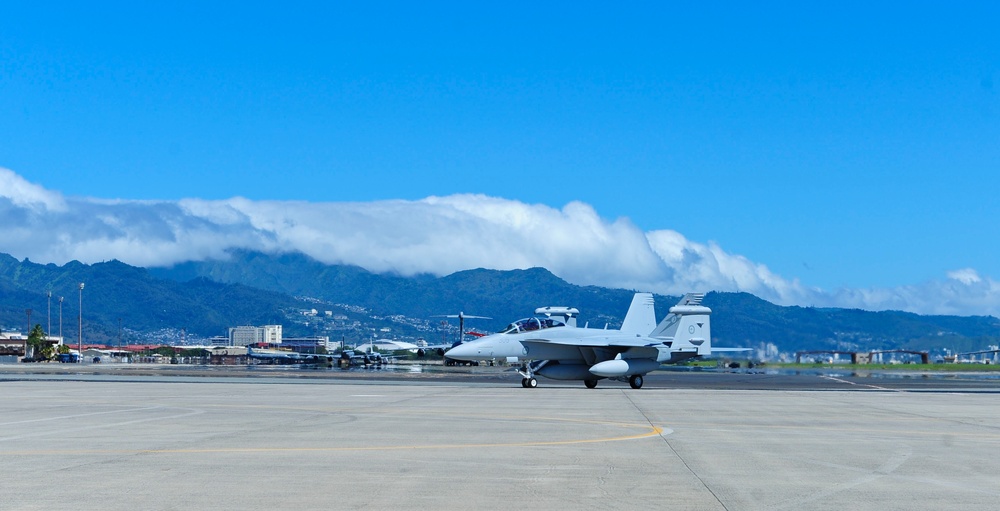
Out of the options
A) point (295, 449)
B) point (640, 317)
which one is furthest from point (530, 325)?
point (295, 449)

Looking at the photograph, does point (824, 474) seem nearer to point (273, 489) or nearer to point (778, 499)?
point (778, 499)

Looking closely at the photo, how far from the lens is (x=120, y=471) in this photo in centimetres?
1376

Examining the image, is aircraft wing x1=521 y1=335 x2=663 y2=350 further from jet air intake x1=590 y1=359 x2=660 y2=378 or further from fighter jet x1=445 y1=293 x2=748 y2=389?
jet air intake x1=590 y1=359 x2=660 y2=378

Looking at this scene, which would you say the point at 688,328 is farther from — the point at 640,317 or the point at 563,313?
the point at 563,313

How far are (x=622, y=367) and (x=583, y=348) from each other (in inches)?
85.2

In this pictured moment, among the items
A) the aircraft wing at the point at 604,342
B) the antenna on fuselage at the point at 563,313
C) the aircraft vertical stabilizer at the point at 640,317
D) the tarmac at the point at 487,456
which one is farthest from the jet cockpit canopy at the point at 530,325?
the tarmac at the point at 487,456

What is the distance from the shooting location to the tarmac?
1186 cm

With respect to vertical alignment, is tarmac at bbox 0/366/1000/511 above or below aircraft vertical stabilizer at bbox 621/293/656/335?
below

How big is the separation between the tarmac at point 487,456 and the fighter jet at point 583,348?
578 inches

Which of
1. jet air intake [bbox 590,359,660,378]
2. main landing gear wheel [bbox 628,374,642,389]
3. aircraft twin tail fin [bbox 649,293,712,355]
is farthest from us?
aircraft twin tail fin [bbox 649,293,712,355]

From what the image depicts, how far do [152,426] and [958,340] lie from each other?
81885mm

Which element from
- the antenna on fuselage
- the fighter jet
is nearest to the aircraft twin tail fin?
the fighter jet

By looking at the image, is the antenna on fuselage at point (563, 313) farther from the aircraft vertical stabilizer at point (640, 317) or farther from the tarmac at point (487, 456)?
the tarmac at point (487, 456)

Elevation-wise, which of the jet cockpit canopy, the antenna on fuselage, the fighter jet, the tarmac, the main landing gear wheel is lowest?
the main landing gear wheel
